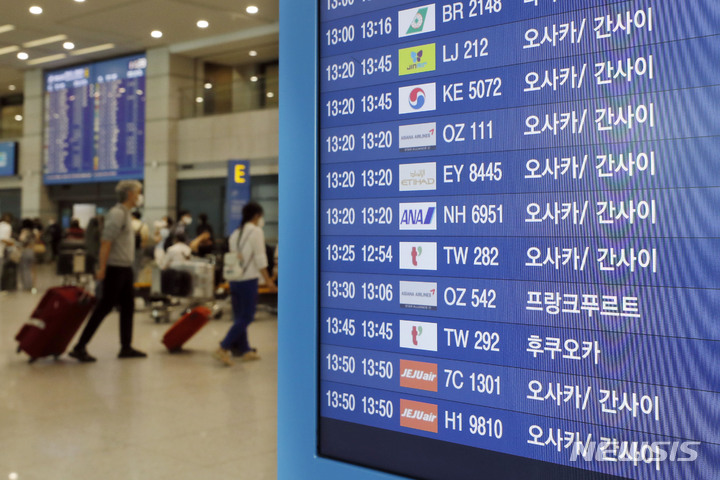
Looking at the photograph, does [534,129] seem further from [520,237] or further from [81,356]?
[81,356]

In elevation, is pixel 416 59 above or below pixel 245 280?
above

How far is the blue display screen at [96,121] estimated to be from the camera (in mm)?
18750

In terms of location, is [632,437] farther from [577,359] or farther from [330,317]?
[330,317]

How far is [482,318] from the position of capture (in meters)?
1.31

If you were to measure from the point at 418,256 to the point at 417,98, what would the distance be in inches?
12.9

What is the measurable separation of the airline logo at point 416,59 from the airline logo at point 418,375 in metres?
0.60

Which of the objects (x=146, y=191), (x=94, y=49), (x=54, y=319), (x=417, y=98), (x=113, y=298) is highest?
(x=94, y=49)

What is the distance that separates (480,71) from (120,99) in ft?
63.2

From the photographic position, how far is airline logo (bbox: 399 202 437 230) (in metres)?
1.39

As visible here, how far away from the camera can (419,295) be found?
141 centimetres

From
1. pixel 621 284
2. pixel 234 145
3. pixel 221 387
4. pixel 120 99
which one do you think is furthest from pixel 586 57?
pixel 120 99

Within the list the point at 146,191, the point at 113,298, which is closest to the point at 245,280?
the point at 113,298

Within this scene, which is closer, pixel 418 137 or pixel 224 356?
pixel 418 137

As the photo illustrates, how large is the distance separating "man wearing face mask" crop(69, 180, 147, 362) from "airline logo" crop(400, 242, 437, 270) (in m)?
6.34
